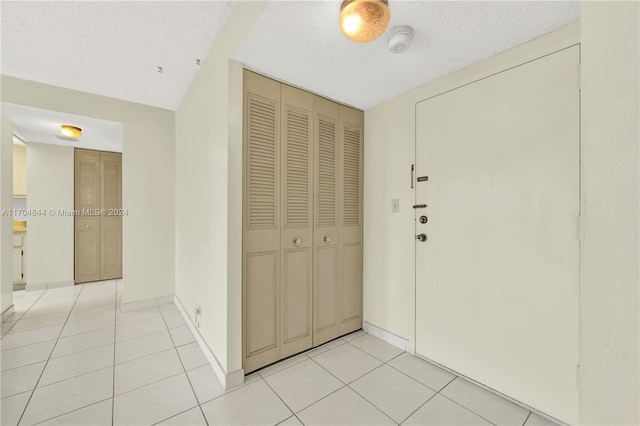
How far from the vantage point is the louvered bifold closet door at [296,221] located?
2.15 metres

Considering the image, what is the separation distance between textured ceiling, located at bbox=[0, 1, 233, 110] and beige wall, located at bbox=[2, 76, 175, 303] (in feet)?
1.36

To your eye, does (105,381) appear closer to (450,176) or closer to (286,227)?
(286,227)

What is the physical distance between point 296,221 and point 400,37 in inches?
57.2

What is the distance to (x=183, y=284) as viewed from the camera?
3059mm

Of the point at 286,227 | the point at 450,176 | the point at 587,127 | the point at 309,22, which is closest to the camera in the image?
the point at 587,127

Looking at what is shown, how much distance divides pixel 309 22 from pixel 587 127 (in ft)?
4.71

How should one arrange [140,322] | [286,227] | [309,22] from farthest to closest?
[140,322], [286,227], [309,22]

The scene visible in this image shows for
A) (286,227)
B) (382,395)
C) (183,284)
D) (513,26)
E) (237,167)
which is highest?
(513,26)

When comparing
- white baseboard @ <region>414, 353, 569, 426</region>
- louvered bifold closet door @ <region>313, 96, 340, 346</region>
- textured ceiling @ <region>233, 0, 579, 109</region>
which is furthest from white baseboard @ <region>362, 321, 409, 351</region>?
textured ceiling @ <region>233, 0, 579, 109</region>

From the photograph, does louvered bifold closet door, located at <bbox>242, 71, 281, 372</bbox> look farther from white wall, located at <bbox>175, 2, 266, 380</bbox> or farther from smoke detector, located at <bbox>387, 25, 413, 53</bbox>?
smoke detector, located at <bbox>387, 25, 413, 53</bbox>

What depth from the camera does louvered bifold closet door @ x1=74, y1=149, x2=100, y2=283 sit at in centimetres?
429

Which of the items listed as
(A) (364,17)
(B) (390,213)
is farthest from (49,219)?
(A) (364,17)

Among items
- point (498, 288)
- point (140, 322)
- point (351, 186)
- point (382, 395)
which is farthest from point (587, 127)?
point (140, 322)

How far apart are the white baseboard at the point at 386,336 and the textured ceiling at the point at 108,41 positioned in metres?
2.87
